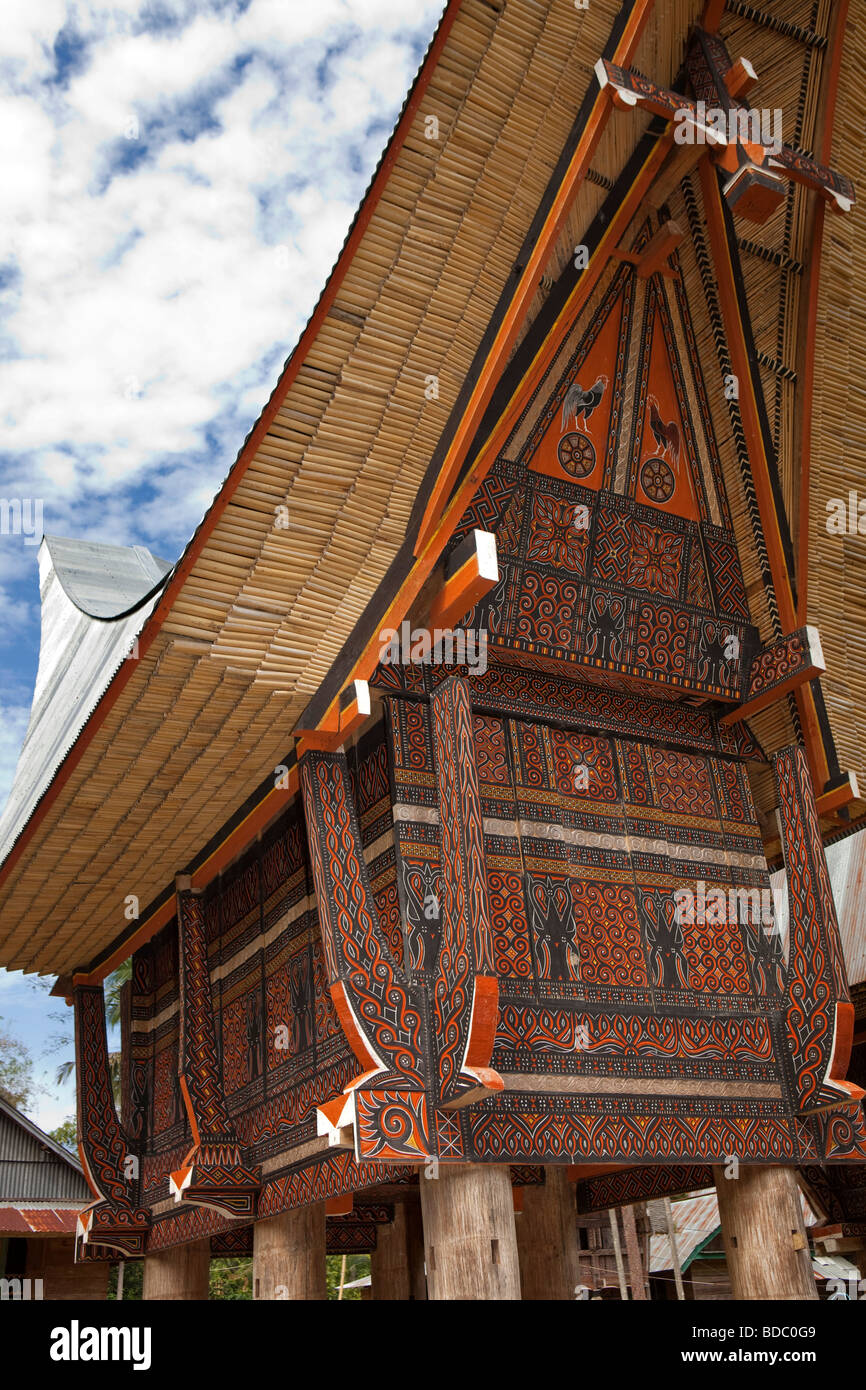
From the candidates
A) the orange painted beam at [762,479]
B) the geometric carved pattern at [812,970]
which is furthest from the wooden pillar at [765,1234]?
the orange painted beam at [762,479]

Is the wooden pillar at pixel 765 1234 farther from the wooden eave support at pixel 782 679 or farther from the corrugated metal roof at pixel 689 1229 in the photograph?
the corrugated metal roof at pixel 689 1229

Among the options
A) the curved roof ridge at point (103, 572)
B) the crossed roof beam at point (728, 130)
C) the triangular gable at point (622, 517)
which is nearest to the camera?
the crossed roof beam at point (728, 130)

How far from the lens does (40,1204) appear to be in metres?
10.0

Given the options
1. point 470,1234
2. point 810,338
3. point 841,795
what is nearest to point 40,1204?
point 470,1234

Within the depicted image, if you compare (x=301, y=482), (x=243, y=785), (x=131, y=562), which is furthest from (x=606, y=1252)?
(x=301, y=482)

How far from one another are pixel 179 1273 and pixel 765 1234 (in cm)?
401

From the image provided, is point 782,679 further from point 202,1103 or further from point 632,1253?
point 632,1253

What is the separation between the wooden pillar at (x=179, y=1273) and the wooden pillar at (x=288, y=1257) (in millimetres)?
1703

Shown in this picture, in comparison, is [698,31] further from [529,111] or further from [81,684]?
[81,684]

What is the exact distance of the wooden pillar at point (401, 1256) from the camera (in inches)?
369

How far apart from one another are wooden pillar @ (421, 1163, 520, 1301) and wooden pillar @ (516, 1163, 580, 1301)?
266 cm

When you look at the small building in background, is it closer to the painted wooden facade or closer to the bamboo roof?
the painted wooden facade

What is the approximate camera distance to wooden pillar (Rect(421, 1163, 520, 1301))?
4848 mm
